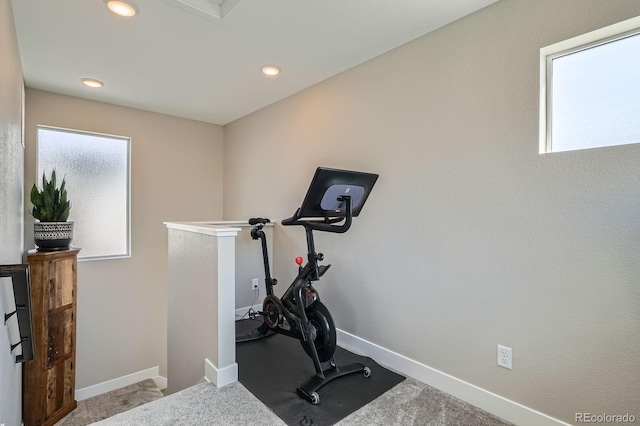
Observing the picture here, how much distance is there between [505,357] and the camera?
184 cm

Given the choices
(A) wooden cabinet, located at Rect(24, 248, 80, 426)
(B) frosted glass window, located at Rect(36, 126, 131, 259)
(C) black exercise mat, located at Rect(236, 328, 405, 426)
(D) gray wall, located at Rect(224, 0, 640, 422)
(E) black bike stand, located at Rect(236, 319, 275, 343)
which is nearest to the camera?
(D) gray wall, located at Rect(224, 0, 640, 422)

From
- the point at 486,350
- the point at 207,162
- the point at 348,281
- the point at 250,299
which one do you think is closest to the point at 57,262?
the point at 250,299

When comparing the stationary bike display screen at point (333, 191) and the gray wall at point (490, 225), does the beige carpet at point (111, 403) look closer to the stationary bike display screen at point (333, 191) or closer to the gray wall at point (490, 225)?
the gray wall at point (490, 225)

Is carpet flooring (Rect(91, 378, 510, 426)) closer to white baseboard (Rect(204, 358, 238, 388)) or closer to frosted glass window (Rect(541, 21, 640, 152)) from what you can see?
white baseboard (Rect(204, 358, 238, 388))

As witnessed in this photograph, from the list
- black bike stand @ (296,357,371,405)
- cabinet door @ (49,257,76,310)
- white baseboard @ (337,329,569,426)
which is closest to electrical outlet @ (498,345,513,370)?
white baseboard @ (337,329,569,426)

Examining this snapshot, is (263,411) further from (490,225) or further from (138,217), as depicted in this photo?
(138,217)

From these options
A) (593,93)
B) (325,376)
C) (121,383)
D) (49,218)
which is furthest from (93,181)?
(593,93)

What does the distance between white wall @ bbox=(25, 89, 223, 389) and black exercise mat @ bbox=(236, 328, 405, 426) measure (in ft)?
6.62

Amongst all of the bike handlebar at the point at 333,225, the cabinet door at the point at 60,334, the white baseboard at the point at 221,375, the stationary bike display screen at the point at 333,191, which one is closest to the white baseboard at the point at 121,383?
the cabinet door at the point at 60,334

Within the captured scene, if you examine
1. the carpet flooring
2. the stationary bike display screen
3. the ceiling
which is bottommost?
the carpet flooring

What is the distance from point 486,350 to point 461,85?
5.48 ft

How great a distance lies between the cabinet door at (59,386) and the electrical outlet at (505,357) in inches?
141

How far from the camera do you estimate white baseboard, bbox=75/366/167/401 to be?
3.62 meters

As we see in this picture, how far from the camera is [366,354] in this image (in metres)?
2.60
